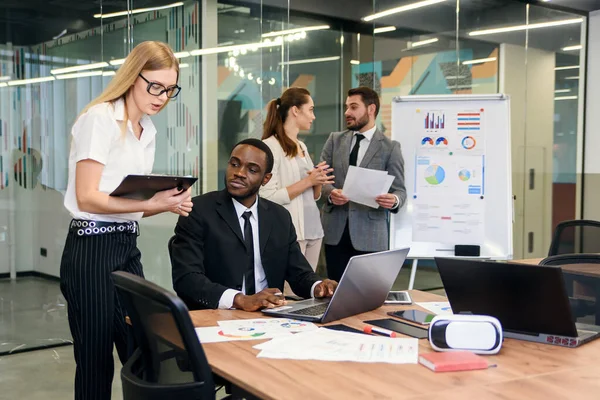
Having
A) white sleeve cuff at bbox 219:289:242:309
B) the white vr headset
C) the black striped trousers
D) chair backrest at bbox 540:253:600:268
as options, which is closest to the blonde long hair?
the black striped trousers

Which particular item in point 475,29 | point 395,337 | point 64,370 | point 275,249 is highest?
point 475,29

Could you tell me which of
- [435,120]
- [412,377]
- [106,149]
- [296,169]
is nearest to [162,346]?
[412,377]

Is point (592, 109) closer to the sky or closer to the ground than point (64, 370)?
closer to the sky

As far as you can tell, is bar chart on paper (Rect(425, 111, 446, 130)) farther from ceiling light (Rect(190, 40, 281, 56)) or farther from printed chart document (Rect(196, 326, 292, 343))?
printed chart document (Rect(196, 326, 292, 343))

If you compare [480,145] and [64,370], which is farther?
[480,145]

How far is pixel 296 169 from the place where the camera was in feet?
14.1

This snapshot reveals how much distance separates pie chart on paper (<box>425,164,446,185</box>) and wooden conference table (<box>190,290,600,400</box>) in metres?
2.98

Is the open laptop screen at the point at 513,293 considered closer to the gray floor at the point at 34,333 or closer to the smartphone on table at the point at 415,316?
the smartphone on table at the point at 415,316

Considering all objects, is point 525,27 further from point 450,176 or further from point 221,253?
point 221,253

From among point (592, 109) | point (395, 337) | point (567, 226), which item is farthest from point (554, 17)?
point (395, 337)

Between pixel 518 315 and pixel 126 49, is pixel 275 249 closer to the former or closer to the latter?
pixel 518 315

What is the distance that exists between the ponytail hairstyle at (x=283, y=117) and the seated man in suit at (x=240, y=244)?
1.39 meters

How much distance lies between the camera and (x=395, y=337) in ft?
6.81

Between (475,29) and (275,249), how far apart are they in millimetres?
5071
